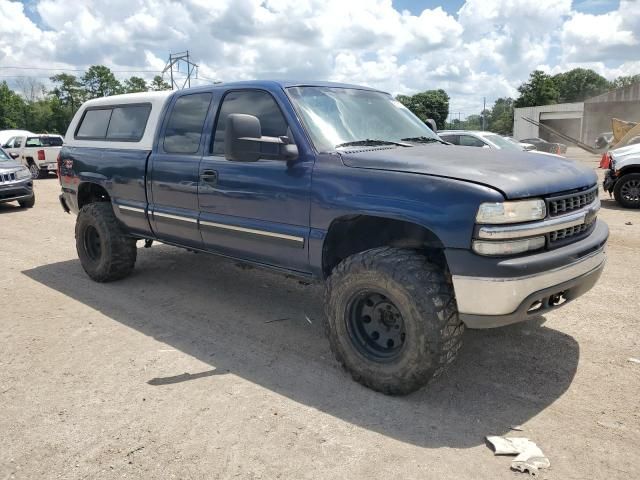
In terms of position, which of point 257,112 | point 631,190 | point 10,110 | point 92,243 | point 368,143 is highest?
point 10,110

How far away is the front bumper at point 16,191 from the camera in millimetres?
11523

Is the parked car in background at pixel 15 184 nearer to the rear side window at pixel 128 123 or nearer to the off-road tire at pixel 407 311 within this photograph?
the rear side window at pixel 128 123

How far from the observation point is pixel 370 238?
3.86 metres

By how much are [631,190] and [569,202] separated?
335 inches

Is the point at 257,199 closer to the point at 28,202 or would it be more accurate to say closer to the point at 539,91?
the point at 28,202

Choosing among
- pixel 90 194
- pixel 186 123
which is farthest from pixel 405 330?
pixel 90 194

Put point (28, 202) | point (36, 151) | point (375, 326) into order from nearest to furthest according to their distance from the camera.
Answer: point (375, 326)
point (28, 202)
point (36, 151)

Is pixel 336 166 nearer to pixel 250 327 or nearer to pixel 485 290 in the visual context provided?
pixel 485 290

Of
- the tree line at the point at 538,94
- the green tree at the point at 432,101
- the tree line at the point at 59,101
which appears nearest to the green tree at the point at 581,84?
the tree line at the point at 538,94

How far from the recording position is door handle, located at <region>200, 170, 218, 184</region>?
4.33 metres

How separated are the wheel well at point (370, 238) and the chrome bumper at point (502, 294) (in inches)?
16.1

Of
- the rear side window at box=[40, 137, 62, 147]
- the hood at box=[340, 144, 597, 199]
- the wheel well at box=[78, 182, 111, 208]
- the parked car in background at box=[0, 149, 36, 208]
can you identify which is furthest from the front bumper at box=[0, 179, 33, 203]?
the rear side window at box=[40, 137, 62, 147]

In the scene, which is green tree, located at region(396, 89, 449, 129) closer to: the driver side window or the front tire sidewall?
the driver side window

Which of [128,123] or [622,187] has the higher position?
[128,123]
